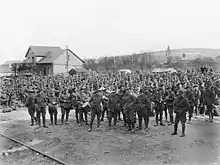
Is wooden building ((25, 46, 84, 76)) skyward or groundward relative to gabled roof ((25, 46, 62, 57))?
groundward

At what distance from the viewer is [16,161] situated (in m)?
8.33

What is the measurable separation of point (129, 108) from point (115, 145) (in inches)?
76.4

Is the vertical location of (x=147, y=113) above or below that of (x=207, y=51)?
below

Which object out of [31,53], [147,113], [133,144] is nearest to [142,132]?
[147,113]

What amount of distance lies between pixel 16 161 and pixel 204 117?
31.5ft

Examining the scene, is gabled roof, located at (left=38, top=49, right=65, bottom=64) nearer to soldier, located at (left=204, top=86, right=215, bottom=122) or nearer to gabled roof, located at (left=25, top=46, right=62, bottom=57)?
gabled roof, located at (left=25, top=46, right=62, bottom=57)

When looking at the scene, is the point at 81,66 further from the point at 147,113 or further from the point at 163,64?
the point at 147,113

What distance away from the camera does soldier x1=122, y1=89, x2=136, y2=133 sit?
10648 millimetres

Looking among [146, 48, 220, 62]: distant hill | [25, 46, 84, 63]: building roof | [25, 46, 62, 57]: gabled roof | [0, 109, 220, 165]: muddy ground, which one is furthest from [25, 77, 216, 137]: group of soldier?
[146, 48, 220, 62]: distant hill

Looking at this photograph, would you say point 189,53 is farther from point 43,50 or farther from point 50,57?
point 43,50

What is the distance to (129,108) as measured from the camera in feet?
35.1

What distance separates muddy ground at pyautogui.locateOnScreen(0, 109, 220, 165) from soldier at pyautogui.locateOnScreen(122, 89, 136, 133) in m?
0.51

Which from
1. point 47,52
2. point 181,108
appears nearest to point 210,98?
point 181,108

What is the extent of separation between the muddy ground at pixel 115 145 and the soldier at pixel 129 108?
0.51 meters
